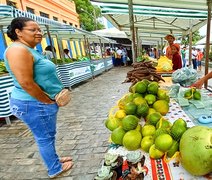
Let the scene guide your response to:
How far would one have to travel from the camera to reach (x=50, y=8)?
19.6m

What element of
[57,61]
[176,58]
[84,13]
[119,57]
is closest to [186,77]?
[176,58]

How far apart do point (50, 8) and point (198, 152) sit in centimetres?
2059

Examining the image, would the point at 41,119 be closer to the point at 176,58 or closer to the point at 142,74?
the point at 142,74

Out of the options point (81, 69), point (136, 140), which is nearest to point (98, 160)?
point (136, 140)

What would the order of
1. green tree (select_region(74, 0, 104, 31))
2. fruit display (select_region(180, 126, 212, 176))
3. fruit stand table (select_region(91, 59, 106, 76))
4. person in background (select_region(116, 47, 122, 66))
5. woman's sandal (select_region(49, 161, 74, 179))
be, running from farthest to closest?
green tree (select_region(74, 0, 104, 31))
person in background (select_region(116, 47, 122, 66))
fruit stand table (select_region(91, 59, 106, 76))
woman's sandal (select_region(49, 161, 74, 179))
fruit display (select_region(180, 126, 212, 176))

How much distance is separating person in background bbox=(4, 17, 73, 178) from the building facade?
11812 mm

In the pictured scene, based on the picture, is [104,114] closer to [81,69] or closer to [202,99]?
[202,99]

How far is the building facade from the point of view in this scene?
48.4 feet

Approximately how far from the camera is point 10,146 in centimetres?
429

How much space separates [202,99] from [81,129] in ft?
9.82

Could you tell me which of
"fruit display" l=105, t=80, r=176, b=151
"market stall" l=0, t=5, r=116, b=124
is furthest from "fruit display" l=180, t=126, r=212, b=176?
"market stall" l=0, t=5, r=116, b=124

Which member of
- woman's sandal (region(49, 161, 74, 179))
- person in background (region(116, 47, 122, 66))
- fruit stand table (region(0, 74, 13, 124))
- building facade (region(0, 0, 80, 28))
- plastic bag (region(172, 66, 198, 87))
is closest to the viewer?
woman's sandal (region(49, 161, 74, 179))

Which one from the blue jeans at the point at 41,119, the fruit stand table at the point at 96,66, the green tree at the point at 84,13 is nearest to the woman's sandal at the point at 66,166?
the blue jeans at the point at 41,119

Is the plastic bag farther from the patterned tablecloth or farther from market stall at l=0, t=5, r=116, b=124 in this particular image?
market stall at l=0, t=5, r=116, b=124
